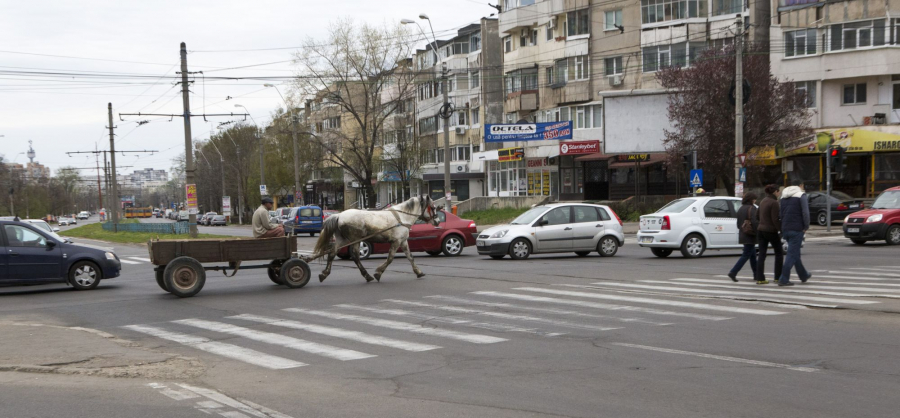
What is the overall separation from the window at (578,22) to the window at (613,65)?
257 centimetres

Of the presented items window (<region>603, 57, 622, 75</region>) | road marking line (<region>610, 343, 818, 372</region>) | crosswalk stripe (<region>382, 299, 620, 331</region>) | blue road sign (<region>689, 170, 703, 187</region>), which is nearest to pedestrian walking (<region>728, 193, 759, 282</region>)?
crosswalk stripe (<region>382, 299, 620, 331</region>)

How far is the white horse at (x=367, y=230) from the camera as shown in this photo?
16.5 m

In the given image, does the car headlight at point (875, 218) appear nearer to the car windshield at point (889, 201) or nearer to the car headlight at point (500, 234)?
the car windshield at point (889, 201)

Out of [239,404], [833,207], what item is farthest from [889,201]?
[239,404]

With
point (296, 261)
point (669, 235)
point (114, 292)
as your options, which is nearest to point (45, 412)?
point (296, 261)

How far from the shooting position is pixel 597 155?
4925cm

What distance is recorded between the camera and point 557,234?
22.2 m

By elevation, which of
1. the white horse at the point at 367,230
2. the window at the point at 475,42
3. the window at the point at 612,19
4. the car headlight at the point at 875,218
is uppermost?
the window at the point at 475,42

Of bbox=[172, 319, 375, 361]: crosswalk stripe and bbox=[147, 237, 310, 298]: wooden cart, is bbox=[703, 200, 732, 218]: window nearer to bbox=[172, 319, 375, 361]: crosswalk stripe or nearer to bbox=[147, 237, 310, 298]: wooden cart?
bbox=[147, 237, 310, 298]: wooden cart

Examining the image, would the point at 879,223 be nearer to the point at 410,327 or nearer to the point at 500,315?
the point at 500,315

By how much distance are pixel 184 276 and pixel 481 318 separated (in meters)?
6.68

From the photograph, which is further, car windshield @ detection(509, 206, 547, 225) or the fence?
the fence

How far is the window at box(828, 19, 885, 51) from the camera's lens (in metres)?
39.3

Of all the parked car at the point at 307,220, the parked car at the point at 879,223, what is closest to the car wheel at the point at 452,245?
the parked car at the point at 879,223
